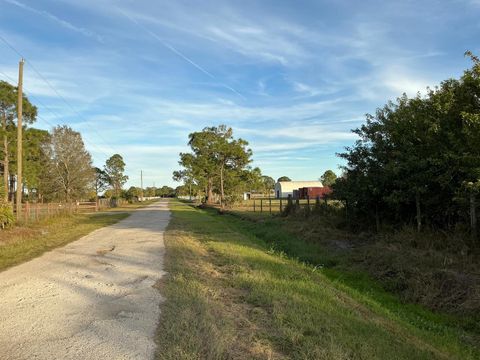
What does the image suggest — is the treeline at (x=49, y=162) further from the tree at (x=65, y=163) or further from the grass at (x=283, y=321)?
the grass at (x=283, y=321)

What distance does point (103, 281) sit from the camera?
8.32m

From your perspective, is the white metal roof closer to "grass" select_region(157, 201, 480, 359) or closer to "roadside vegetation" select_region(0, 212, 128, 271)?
"roadside vegetation" select_region(0, 212, 128, 271)

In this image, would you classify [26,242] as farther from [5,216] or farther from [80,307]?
[80,307]

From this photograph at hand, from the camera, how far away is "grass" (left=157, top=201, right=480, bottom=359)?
4652mm

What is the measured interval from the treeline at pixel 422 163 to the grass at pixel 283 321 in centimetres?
372

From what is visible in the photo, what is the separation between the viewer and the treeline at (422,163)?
1035 centimetres

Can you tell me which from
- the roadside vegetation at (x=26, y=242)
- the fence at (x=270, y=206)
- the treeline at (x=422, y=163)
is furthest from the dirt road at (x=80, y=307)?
the fence at (x=270, y=206)

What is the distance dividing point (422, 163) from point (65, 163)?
166 ft

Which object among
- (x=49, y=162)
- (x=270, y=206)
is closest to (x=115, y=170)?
(x=49, y=162)

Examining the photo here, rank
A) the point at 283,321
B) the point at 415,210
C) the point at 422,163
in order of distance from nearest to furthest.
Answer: the point at 283,321 < the point at 422,163 < the point at 415,210

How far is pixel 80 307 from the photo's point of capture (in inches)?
251

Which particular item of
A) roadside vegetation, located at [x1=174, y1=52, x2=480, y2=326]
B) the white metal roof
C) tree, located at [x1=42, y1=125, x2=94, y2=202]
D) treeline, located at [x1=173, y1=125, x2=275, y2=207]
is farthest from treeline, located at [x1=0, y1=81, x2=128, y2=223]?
the white metal roof

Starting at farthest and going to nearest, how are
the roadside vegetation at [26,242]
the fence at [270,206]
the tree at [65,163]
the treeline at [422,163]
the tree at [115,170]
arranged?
1. the tree at [115,170]
2. the tree at [65,163]
3. the fence at [270,206]
4. the roadside vegetation at [26,242]
5. the treeline at [422,163]

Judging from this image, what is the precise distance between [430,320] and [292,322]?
3681mm
